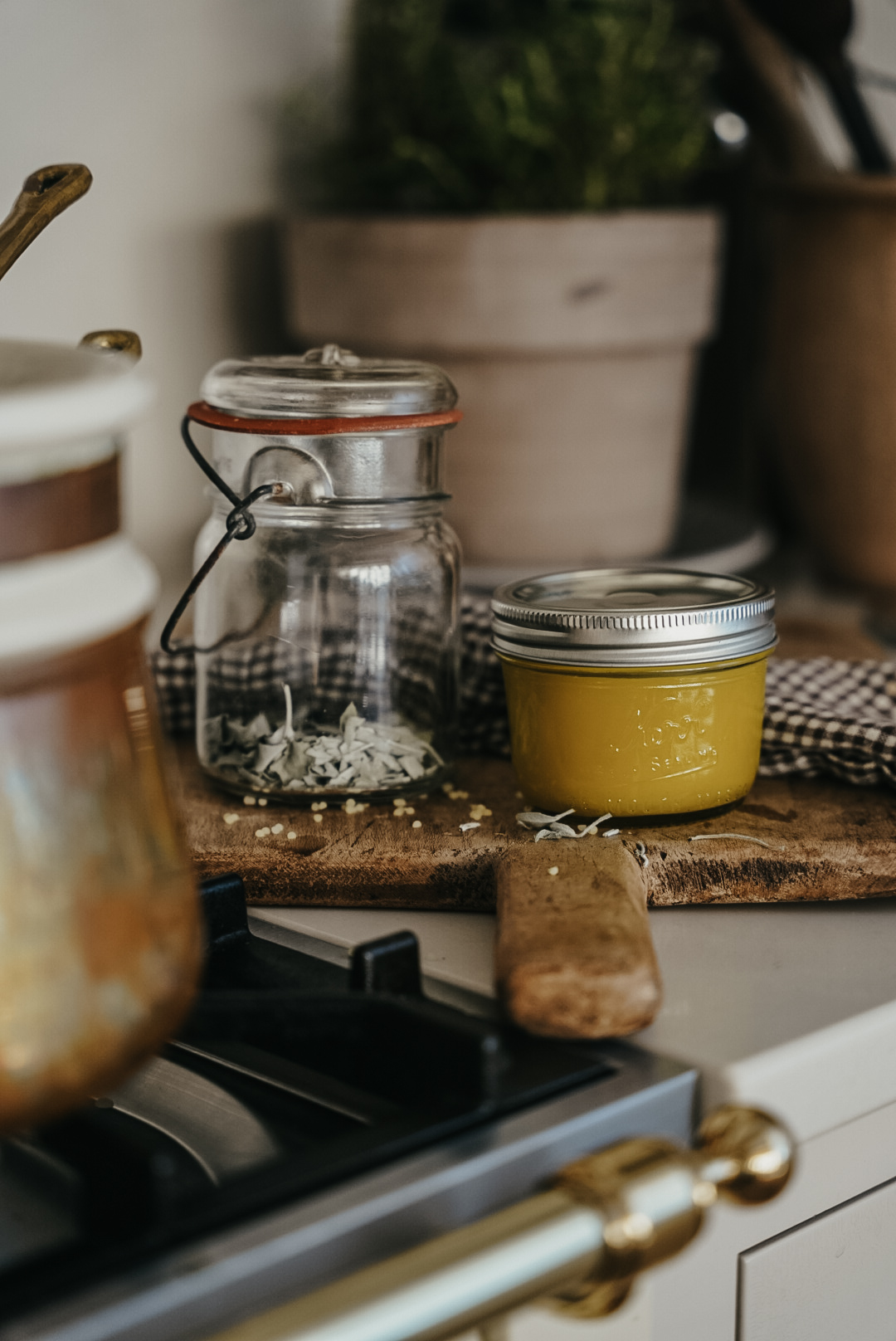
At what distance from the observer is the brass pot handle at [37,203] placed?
51 cm

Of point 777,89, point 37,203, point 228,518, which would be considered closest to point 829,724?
point 228,518

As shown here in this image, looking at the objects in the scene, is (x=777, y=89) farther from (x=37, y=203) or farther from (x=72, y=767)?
(x=72, y=767)

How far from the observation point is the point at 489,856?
586 millimetres

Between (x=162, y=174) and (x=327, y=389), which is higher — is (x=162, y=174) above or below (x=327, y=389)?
above

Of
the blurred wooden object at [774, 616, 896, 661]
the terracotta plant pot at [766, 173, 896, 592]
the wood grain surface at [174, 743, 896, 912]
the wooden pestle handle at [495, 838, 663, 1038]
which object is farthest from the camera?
the terracotta plant pot at [766, 173, 896, 592]

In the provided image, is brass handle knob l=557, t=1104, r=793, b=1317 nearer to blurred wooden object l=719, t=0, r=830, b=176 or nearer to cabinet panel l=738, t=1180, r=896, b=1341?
cabinet panel l=738, t=1180, r=896, b=1341

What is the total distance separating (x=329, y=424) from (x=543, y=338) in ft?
1.13

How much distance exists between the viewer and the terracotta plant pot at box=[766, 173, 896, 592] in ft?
3.27

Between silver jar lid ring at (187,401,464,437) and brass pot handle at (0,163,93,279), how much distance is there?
0.43 ft

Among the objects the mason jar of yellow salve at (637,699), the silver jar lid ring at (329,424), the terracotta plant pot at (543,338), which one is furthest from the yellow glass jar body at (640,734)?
the terracotta plant pot at (543,338)

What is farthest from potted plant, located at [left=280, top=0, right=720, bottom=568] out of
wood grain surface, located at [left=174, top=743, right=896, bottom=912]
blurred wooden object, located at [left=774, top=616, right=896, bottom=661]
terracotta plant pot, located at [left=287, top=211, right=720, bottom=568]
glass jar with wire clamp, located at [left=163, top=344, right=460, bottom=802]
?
wood grain surface, located at [left=174, top=743, right=896, bottom=912]

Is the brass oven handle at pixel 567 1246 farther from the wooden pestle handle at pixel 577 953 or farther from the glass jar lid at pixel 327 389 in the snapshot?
the glass jar lid at pixel 327 389

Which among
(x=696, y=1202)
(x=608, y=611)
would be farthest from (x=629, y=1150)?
(x=608, y=611)

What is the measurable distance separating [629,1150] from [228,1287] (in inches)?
4.5
